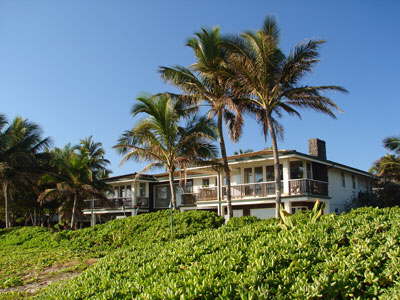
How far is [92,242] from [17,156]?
52.0 ft

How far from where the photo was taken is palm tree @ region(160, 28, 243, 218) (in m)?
20.5

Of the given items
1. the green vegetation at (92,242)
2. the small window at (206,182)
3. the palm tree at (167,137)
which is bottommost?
the green vegetation at (92,242)

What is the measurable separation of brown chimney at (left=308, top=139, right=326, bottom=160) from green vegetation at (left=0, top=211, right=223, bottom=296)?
14.2 m

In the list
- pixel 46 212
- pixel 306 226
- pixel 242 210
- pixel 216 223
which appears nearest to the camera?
pixel 306 226

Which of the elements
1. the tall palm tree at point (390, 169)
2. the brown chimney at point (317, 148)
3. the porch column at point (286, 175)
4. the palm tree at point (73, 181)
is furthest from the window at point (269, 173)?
the palm tree at point (73, 181)

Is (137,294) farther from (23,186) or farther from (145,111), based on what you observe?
(23,186)

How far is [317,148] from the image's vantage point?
28.1 metres

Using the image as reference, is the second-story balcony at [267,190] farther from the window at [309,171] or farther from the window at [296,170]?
the window at [296,170]

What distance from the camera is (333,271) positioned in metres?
4.89

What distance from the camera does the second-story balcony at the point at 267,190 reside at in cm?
2375

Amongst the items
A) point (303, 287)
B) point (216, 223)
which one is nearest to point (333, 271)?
point (303, 287)

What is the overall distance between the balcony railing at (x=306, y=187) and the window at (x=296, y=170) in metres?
1.51

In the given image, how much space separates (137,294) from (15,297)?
4.97 m

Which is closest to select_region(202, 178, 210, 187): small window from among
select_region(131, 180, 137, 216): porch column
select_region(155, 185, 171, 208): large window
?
select_region(155, 185, 171, 208): large window
